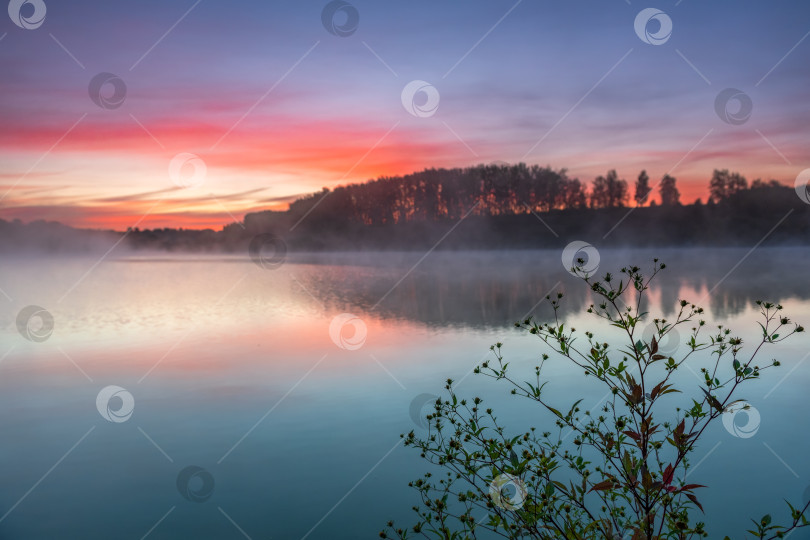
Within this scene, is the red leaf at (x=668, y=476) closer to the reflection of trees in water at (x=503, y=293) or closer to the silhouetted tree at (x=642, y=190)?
the reflection of trees in water at (x=503, y=293)

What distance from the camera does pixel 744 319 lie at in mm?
23828

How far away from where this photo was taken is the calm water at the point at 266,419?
868 centimetres

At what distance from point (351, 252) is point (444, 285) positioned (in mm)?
81568

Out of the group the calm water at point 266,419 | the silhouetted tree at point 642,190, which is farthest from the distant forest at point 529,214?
the calm water at point 266,419

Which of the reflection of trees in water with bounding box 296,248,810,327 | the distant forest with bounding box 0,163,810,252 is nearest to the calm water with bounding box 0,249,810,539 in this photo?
the reflection of trees in water with bounding box 296,248,810,327

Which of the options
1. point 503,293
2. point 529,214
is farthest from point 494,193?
point 503,293

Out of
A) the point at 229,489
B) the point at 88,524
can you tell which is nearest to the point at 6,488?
the point at 88,524

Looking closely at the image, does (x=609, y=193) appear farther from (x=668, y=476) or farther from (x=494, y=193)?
(x=668, y=476)

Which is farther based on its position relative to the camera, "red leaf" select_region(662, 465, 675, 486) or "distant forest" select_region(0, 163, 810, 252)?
"distant forest" select_region(0, 163, 810, 252)

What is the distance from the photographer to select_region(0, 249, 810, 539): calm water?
868 cm

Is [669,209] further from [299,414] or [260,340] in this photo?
[299,414]

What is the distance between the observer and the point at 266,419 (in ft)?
41.9

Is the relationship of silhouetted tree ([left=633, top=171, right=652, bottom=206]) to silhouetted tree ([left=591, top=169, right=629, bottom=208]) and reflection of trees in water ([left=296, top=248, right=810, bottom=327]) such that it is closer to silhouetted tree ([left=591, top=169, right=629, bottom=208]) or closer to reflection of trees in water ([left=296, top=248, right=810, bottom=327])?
silhouetted tree ([left=591, top=169, right=629, bottom=208])

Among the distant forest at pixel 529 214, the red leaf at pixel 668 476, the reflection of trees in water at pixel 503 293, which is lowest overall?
the red leaf at pixel 668 476
